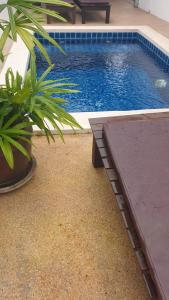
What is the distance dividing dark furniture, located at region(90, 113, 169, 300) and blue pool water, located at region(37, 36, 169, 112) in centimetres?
200

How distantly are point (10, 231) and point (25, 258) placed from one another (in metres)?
0.22

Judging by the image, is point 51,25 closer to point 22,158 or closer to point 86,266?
point 22,158

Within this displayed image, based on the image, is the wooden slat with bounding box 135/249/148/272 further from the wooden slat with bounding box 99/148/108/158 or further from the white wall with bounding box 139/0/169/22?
the white wall with bounding box 139/0/169/22

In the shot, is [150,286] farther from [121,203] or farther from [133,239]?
[121,203]

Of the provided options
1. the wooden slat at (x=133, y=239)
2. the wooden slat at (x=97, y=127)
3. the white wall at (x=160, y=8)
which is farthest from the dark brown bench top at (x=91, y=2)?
the wooden slat at (x=133, y=239)

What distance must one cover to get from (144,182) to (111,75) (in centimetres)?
372

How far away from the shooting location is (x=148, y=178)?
58.6 inches

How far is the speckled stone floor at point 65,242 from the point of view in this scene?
1.46 meters

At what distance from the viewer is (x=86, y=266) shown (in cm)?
156

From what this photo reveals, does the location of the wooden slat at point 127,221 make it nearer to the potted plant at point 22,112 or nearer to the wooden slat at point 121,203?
the wooden slat at point 121,203

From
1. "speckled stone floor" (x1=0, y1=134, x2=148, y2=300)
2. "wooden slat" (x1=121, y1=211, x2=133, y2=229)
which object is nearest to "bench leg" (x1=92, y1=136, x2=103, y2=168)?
"speckled stone floor" (x1=0, y1=134, x2=148, y2=300)

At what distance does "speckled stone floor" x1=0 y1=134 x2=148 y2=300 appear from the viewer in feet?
4.77

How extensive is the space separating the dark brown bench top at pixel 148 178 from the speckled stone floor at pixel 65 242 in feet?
1.40

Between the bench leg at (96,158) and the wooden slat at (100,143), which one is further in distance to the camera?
the bench leg at (96,158)
